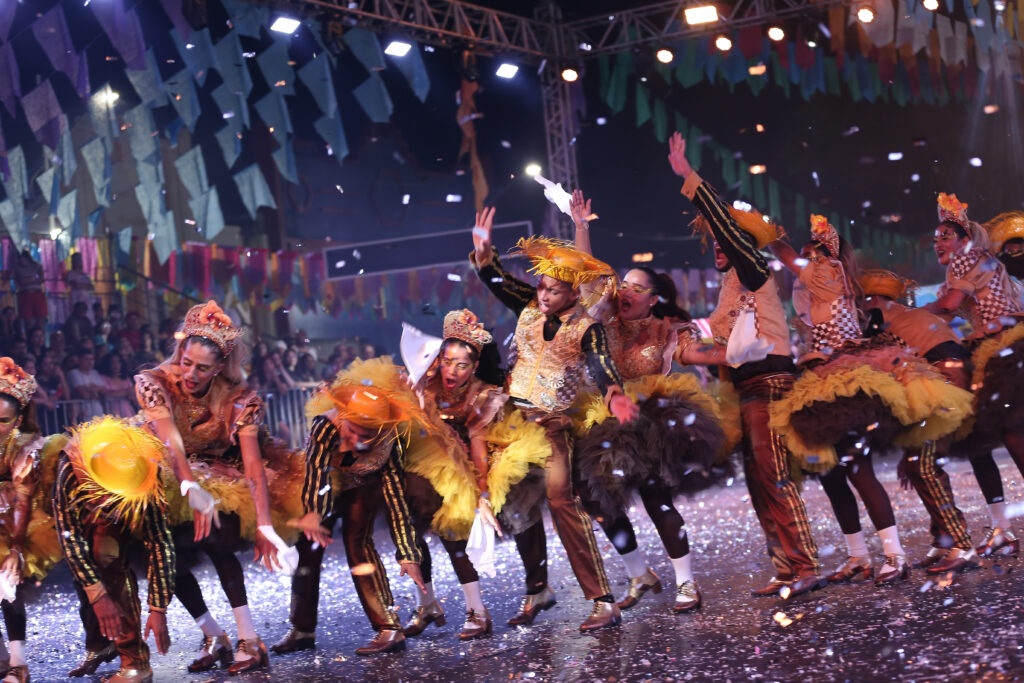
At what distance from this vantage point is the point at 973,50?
11.5 m

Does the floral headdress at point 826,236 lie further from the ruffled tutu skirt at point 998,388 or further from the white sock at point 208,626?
the white sock at point 208,626

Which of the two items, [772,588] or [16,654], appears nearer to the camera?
[16,654]

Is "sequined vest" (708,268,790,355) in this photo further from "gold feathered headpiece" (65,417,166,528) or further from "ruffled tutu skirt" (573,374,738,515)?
"gold feathered headpiece" (65,417,166,528)

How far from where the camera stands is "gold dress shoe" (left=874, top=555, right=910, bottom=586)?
4.45m

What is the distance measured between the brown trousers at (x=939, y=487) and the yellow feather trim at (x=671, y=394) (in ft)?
2.68

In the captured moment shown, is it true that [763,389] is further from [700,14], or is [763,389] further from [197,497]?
[700,14]

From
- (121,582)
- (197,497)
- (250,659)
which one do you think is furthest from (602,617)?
(121,582)

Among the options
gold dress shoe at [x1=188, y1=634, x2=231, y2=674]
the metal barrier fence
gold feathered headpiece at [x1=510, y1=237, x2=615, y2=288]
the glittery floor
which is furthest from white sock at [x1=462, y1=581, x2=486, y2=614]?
the metal barrier fence

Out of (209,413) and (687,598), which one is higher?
(209,413)

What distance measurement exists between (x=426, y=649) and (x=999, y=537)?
8.82ft

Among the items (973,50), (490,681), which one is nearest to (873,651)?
(490,681)

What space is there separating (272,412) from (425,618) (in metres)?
6.19

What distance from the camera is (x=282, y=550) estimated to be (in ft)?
13.2

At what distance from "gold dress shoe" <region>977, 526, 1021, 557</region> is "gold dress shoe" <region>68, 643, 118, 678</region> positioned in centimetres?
384
